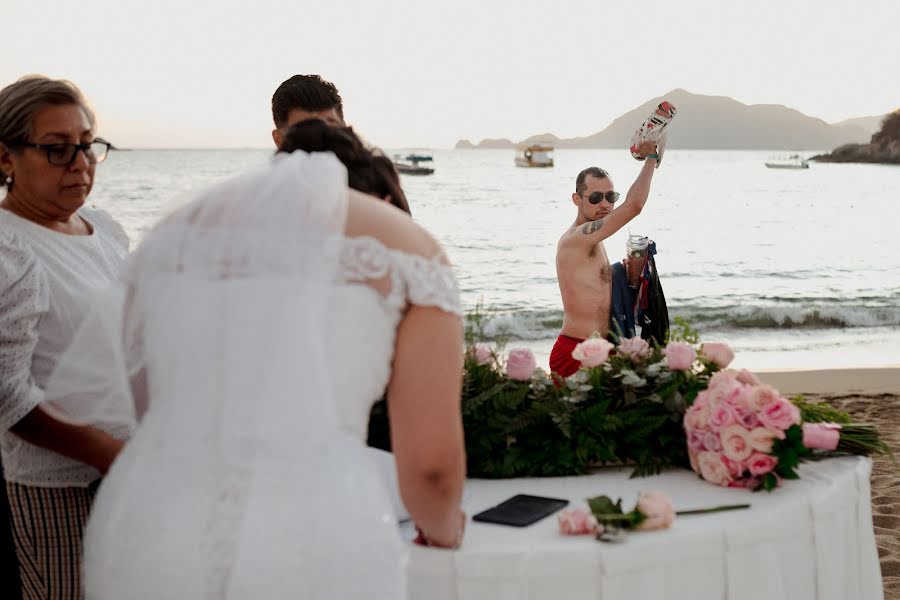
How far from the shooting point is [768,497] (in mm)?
2480

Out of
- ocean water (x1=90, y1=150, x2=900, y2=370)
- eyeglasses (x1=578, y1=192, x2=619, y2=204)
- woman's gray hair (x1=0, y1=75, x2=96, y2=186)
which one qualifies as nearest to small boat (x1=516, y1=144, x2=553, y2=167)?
ocean water (x1=90, y1=150, x2=900, y2=370)

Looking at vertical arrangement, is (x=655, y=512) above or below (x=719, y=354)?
below

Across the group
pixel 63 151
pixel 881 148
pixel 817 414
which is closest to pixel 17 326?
pixel 63 151

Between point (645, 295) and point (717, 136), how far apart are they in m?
142

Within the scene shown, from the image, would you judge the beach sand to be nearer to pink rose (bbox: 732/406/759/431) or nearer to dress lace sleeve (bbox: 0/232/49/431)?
pink rose (bbox: 732/406/759/431)

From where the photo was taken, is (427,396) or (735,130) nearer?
(427,396)

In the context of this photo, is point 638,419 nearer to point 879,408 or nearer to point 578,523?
point 578,523

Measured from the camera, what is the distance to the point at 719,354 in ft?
9.86

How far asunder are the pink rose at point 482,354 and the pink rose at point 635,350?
43 cm

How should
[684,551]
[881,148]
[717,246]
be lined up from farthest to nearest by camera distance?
[881,148] < [717,246] < [684,551]

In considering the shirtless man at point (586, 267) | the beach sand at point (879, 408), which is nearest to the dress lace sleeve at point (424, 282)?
the beach sand at point (879, 408)

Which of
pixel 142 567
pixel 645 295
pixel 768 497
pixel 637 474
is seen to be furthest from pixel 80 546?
pixel 645 295

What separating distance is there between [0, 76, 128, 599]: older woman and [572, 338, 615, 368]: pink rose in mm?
1427

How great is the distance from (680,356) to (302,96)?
1961 millimetres
